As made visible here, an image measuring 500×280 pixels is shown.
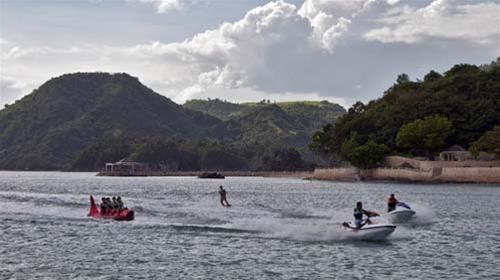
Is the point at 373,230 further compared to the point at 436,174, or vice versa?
the point at 436,174

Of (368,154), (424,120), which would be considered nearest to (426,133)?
(424,120)

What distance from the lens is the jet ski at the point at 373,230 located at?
144 feet

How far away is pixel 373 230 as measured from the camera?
1729 inches

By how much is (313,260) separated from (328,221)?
20.1m

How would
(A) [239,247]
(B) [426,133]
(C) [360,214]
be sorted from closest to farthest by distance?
(A) [239,247] < (C) [360,214] < (B) [426,133]

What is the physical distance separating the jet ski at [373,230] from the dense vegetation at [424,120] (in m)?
98.9

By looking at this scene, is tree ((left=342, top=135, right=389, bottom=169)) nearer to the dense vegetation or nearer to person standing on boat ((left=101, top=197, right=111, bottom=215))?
the dense vegetation

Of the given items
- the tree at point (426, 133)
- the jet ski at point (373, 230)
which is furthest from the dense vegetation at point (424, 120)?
the jet ski at point (373, 230)

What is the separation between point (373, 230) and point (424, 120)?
11845cm

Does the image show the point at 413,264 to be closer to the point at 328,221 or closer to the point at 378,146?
the point at 328,221

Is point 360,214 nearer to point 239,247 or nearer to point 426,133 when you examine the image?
point 239,247

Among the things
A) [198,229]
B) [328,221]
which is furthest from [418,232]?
[198,229]

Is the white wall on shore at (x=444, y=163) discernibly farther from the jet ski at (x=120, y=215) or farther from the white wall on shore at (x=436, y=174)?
the jet ski at (x=120, y=215)

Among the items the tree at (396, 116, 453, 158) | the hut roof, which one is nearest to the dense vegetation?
the tree at (396, 116, 453, 158)
